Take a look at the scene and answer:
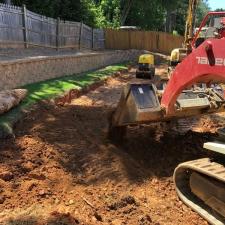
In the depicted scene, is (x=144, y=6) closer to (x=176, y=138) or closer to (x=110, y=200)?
(x=176, y=138)

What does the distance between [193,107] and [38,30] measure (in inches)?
564

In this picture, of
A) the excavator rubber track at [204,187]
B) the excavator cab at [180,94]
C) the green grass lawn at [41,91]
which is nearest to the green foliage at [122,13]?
the green grass lawn at [41,91]

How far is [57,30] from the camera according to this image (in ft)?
73.6

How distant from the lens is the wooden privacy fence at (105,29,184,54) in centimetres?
3447

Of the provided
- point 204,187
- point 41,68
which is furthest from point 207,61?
point 41,68

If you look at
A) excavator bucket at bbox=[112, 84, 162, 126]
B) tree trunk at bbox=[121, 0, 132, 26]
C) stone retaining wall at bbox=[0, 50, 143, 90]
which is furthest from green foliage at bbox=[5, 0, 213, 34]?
excavator bucket at bbox=[112, 84, 162, 126]

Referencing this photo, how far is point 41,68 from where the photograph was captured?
14523 millimetres

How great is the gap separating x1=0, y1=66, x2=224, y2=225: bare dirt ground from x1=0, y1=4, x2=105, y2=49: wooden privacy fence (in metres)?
7.71

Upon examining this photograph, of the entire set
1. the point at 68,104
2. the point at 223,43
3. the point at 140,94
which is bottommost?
the point at 68,104

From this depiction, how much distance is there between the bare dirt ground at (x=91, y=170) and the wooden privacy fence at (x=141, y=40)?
24.6m

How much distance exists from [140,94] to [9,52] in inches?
406

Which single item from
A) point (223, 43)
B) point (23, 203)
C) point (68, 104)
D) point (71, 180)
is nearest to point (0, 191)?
point (23, 203)

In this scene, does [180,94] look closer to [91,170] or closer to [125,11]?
[91,170]

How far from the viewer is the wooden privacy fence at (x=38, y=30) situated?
17172 millimetres
